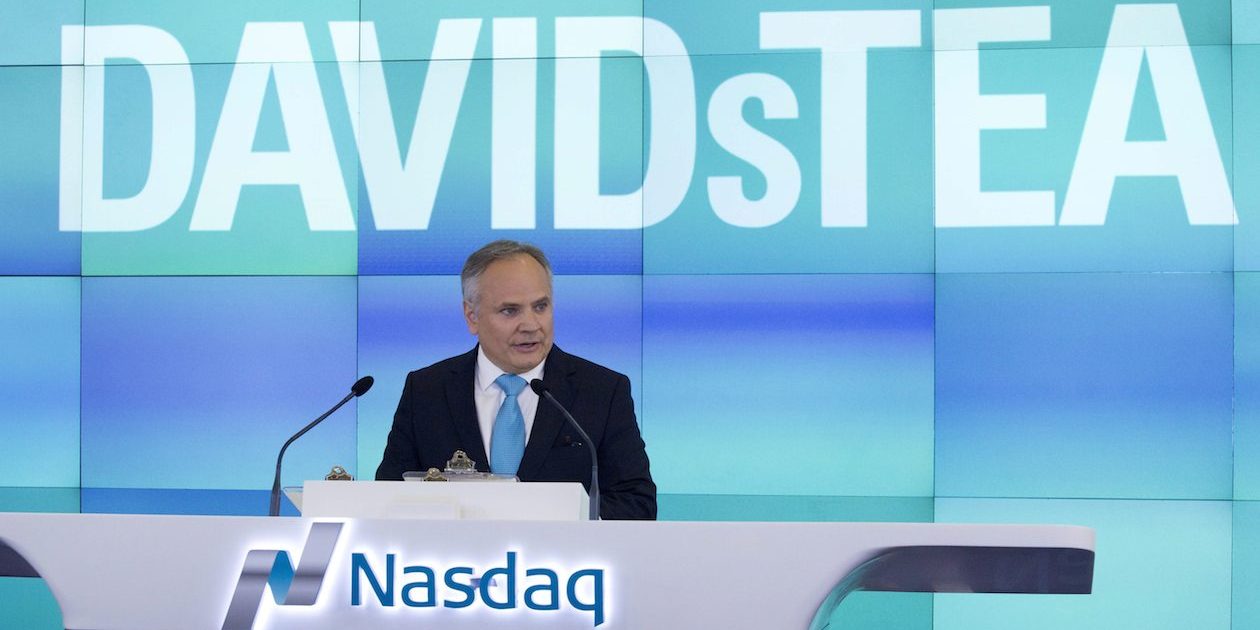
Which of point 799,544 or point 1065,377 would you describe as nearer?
point 799,544

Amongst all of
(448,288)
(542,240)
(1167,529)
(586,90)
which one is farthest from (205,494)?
(1167,529)

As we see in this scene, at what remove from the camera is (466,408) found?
3.17 metres

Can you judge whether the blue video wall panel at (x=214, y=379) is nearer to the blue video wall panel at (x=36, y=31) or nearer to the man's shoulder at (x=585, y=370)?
the blue video wall panel at (x=36, y=31)

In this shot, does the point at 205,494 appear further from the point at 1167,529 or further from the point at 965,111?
the point at 1167,529

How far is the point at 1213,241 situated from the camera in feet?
14.5

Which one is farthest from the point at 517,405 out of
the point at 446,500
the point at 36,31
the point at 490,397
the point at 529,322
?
the point at 36,31

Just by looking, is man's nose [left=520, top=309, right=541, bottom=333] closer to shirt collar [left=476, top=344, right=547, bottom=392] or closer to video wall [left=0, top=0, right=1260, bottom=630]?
shirt collar [left=476, top=344, right=547, bottom=392]

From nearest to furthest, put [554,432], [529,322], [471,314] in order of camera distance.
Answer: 1. [554,432]
2. [529,322]
3. [471,314]

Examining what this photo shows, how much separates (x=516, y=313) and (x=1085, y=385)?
214 cm

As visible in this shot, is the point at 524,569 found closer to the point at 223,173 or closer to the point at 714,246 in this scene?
the point at 714,246

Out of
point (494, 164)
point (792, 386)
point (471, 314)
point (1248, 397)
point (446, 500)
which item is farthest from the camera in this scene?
point (494, 164)

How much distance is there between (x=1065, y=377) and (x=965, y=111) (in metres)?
0.91

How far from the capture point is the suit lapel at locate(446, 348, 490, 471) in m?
3.12

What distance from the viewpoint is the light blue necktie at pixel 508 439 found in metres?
3.10
